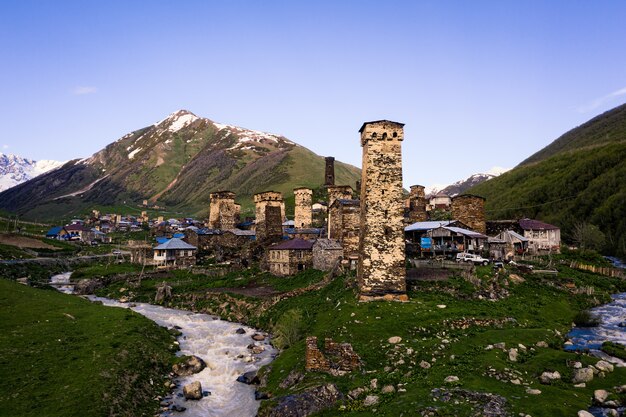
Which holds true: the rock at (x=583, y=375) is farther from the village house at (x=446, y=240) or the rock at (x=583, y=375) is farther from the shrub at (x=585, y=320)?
the village house at (x=446, y=240)

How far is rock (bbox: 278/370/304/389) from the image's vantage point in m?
23.8

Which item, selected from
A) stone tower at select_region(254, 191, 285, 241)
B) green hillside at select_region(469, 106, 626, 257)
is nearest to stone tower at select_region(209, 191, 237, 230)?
stone tower at select_region(254, 191, 285, 241)

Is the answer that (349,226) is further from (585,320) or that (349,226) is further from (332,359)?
(332,359)

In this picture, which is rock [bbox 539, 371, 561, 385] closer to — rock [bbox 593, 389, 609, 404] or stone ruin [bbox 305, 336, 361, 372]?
rock [bbox 593, 389, 609, 404]

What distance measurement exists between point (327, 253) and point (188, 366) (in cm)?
2503

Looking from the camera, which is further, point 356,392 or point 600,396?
point 356,392

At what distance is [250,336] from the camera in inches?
1566

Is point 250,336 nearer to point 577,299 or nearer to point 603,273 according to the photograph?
point 577,299

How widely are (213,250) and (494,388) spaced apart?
68841mm

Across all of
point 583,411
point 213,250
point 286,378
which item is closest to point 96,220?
point 213,250

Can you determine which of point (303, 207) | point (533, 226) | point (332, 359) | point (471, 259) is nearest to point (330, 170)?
point (303, 207)

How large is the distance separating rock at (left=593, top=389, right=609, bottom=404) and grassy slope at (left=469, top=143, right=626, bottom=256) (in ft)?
241

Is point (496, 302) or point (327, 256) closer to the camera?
point (496, 302)

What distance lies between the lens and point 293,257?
57.5m
